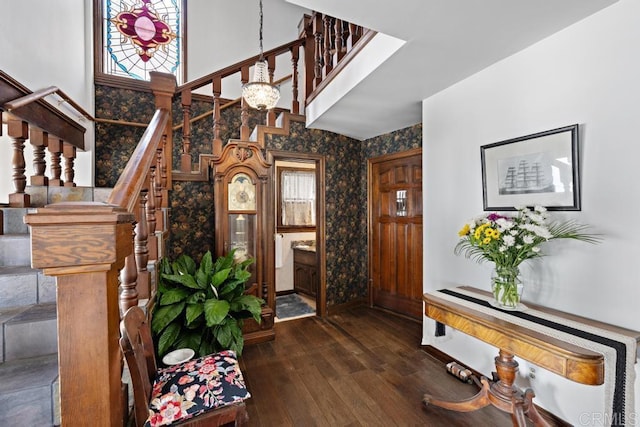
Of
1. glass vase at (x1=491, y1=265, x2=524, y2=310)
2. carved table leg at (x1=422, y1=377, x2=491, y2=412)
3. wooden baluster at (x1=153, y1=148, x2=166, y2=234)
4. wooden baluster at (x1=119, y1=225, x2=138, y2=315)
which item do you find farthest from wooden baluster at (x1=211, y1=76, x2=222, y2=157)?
carved table leg at (x1=422, y1=377, x2=491, y2=412)

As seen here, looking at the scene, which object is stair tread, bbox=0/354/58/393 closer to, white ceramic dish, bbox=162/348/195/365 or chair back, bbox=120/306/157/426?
chair back, bbox=120/306/157/426

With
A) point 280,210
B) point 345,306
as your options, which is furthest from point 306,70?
point 345,306

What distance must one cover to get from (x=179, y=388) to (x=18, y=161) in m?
2.02

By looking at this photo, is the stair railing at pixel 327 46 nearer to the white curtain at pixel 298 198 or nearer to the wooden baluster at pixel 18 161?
the white curtain at pixel 298 198

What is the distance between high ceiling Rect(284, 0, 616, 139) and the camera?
1.40 m

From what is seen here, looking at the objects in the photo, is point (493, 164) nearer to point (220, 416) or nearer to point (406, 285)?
point (406, 285)

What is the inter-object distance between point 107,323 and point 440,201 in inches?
95.3

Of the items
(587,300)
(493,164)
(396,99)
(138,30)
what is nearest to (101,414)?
(587,300)

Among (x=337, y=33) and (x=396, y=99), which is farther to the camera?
(x=337, y=33)

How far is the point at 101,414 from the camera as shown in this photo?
0.71m

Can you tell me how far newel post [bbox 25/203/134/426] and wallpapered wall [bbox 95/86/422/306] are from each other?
2197 millimetres

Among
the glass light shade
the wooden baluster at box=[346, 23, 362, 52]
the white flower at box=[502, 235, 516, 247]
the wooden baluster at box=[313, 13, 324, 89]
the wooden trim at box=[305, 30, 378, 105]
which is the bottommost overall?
the white flower at box=[502, 235, 516, 247]

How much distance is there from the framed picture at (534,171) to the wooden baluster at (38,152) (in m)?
3.41

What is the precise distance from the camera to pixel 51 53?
2646 mm
